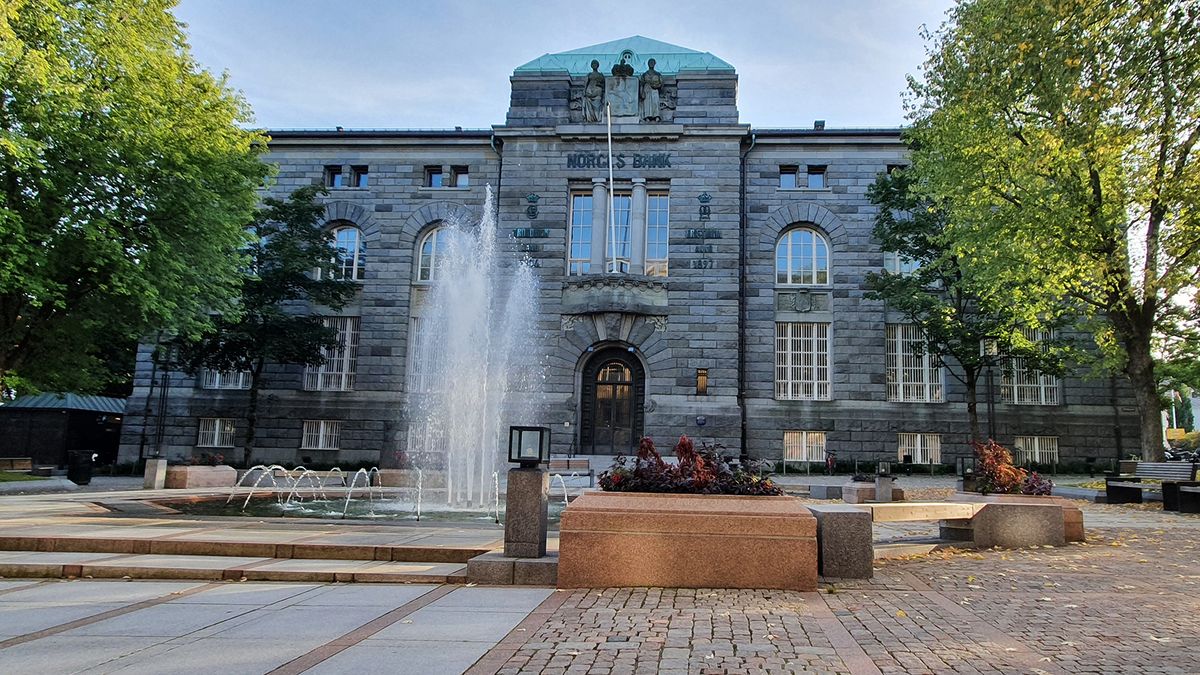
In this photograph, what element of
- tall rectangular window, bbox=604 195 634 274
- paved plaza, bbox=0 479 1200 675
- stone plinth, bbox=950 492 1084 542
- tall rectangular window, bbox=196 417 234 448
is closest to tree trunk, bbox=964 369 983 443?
tall rectangular window, bbox=604 195 634 274

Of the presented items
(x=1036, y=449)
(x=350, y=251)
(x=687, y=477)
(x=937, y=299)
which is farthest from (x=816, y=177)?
(x=687, y=477)

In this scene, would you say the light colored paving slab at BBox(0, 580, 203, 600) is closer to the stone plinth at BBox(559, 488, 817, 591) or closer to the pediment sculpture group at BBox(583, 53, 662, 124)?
the stone plinth at BBox(559, 488, 817, 591)

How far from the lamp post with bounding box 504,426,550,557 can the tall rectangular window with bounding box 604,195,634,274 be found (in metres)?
22.5

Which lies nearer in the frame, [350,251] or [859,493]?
[859,493]

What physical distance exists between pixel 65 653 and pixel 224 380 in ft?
96.1

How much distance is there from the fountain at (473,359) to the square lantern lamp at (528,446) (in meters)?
8.25

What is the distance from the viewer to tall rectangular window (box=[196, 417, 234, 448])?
1227 inches

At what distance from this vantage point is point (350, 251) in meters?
32.4

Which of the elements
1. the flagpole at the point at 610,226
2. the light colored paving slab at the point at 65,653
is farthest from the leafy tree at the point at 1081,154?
the light colored paving slab at the point at 65,653

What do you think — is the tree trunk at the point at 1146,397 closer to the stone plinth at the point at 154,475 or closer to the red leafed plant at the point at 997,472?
the red leafed plant at the point at 997,472

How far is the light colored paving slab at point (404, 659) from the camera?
4.61m

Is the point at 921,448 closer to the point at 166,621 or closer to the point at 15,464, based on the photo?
the point at 166,621

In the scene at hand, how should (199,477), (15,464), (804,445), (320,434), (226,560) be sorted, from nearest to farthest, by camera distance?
(226,560)
(199,477)
(15,464)
(804,445)
(320,434)

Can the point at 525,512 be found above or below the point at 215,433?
below
